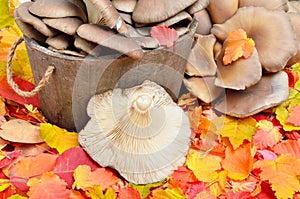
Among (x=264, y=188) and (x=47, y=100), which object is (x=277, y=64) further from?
(x=47, y=100)

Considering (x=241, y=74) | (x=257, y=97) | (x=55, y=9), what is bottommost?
(x=257, y=97)

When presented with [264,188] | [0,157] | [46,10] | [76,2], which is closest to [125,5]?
[76,2]

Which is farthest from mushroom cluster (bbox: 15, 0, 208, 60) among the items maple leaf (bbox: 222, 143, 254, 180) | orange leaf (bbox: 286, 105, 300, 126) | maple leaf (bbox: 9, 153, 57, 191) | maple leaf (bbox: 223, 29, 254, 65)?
orange leaf (bbox: 286, 105, 300, 126)

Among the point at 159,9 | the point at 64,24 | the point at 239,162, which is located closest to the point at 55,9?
the point at 64,24

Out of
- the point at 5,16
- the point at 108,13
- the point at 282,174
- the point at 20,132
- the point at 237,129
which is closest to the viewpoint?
the point at 108,13

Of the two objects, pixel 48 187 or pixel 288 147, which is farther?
pixel 288 147

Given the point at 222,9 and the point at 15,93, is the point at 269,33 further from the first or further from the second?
the point at 15,93

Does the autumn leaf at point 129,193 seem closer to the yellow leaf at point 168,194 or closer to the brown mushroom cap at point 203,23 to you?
the yellow leaf at point 168,194

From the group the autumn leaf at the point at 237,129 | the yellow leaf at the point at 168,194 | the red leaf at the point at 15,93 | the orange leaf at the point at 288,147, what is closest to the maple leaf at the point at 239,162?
the autumn leaf at the point at 237,129
